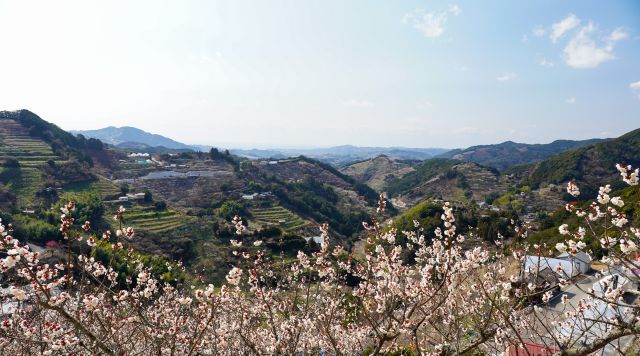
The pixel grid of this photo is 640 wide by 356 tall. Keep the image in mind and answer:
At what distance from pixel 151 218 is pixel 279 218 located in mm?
20277

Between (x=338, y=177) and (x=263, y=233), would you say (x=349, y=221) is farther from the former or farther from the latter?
(x=338, y=177)

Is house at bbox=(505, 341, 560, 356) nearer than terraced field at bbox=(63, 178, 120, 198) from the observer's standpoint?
Yes

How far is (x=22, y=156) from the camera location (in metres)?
64.4

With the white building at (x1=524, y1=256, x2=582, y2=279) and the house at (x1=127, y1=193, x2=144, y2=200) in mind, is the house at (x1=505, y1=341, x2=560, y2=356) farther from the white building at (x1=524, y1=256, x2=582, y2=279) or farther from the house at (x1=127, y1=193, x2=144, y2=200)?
the house at (x1=127, y1=193, x2=144, y2=200)

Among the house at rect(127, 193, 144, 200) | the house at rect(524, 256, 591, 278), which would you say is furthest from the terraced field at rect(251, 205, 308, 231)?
the house at rect(524, 256, 591, 278)

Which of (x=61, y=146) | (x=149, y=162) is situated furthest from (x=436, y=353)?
(x=149, y=162)

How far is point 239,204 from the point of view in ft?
214

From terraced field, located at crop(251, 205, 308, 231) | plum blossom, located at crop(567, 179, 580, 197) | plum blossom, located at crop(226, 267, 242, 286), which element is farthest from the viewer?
terraced field, located at crop(251, 205, 308, 231)

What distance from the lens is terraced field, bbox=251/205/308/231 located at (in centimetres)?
6131

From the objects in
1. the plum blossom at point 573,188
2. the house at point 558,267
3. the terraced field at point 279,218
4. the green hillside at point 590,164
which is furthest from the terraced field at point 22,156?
the green hillside at point 590,164

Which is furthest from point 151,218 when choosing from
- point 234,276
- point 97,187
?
point 234,276

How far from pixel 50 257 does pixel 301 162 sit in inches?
3913

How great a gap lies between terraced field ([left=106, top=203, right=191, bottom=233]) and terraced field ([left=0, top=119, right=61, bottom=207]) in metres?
12.0

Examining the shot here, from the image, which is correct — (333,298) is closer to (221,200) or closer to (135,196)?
(135,196)
